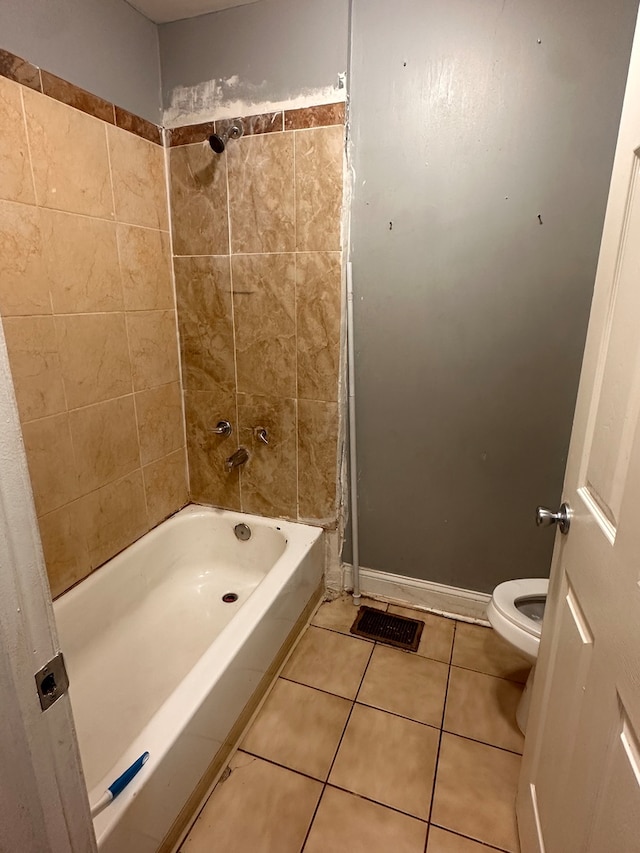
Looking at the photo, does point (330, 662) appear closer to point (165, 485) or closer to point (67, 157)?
point (165, 485)

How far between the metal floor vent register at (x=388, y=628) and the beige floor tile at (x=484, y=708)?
0.67 feet

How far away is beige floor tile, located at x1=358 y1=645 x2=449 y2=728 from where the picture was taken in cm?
156

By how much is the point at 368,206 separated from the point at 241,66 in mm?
718

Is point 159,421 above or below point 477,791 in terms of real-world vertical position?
above

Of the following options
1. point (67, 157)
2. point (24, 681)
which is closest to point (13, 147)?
point (67, 157)

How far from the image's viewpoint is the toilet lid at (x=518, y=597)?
4.61ft

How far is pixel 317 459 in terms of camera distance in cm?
198

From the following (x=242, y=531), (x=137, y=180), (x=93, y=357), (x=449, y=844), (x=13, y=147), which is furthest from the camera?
(x=242, y=531)

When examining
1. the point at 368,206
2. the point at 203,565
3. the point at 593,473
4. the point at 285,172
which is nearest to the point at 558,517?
the point at 593,473

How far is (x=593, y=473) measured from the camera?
849 mm

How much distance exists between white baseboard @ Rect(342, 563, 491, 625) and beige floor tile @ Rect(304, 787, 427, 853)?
87 cm

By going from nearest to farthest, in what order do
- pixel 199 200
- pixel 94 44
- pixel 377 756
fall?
1. pixel 377 756
2. pixel 94 44
3. pixel 199 200

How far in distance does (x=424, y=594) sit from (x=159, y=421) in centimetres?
144

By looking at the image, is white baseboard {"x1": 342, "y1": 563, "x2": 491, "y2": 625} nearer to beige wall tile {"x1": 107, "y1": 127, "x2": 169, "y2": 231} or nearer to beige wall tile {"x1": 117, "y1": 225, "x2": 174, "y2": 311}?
beige wall tile {"x1": 117, "y1": 225, "x2": 174, "y2": 311}
